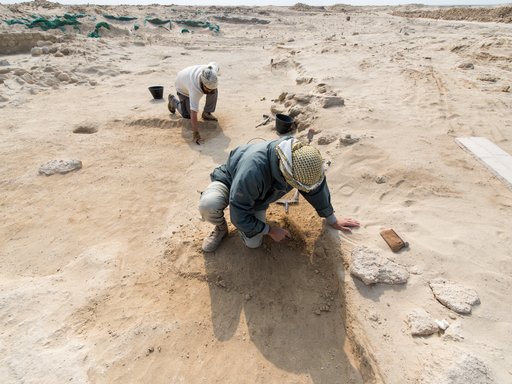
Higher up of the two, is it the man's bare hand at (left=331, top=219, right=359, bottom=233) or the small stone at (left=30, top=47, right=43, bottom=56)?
the man's bare hand at (left=331, top=219, right=359, bottom=233)

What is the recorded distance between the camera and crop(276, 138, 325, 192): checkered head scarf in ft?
6.25

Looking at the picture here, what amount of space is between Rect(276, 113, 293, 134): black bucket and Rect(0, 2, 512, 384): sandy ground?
0.19 metres

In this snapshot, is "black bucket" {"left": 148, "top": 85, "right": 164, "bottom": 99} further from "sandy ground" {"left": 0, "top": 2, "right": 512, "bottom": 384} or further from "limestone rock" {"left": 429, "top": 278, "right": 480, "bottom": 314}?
"limestone rock" {"left": 429, "top": 278, "right": 480, "bottom": 314}

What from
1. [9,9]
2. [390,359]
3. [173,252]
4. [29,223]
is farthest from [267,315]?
[9,9]

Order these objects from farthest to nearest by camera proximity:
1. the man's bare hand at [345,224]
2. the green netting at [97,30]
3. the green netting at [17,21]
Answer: the green netting at [97,30]
the green netting at [17,21]
the man's bare hand at [345,224]

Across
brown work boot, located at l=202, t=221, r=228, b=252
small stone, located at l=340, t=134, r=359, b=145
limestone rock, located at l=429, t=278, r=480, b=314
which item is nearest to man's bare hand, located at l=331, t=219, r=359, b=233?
limestone rock, located at l=429, t=278, r=480, b=314

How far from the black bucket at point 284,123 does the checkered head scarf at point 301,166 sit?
2717 millimetres

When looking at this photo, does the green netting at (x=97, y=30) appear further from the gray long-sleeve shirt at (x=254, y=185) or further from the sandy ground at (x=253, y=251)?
the gray long-sleeve shirt at (x=254, y=185)

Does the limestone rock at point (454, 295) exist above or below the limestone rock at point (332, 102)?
below

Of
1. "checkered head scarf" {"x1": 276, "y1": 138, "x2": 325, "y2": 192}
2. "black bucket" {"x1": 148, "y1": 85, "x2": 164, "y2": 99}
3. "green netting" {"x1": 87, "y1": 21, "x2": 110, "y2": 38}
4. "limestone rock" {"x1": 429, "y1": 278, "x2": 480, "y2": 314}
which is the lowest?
"green netting" {"x1": 87, "y1": 21, "x2": 110, "y2": 38}

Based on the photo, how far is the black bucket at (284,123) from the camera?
462 centimetres

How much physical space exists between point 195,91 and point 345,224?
9.66 ft

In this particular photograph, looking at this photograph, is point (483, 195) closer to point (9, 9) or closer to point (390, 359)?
point (390, 359)

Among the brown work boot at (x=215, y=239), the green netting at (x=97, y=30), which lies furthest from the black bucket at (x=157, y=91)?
the green netting at (x=97, y=30)
